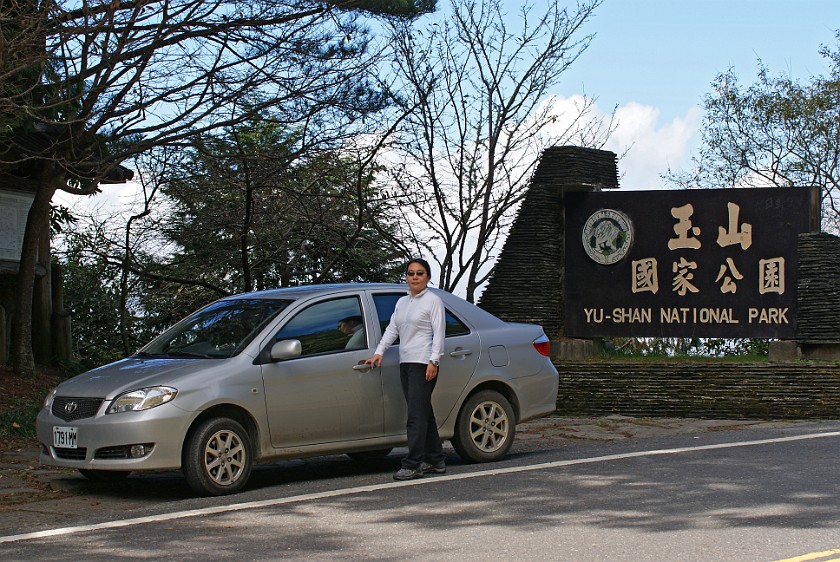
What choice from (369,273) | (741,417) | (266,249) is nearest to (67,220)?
(266,249)

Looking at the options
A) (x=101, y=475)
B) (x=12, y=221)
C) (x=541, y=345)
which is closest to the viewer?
(x=101, y=475)

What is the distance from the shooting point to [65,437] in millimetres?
8523

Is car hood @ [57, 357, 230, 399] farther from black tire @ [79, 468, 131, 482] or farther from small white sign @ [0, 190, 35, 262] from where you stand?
small white sign @ [0, 190, 35, 262]

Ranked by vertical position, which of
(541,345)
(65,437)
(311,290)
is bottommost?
(65,437)

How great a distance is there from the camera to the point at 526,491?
26.7 feet

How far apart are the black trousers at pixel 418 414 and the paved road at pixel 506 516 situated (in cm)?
30

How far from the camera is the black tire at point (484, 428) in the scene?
390 inches

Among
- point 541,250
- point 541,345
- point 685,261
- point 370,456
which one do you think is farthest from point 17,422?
point 685,261

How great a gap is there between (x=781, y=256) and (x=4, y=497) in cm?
1205

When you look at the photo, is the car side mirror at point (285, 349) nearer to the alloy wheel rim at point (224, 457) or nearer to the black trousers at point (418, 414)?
the alloy wheel rim at point (224, 457)

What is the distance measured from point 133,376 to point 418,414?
225 cm

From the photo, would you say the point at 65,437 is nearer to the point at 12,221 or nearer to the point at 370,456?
the point at 370,456

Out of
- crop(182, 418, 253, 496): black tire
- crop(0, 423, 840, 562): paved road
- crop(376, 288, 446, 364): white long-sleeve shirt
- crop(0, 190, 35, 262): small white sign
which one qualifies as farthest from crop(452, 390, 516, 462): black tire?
crop(0, 190, 35, 262): small white sign

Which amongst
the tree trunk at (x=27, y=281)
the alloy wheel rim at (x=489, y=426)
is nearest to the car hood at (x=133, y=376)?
the alloy wheel rim at (x=489, y=426)
